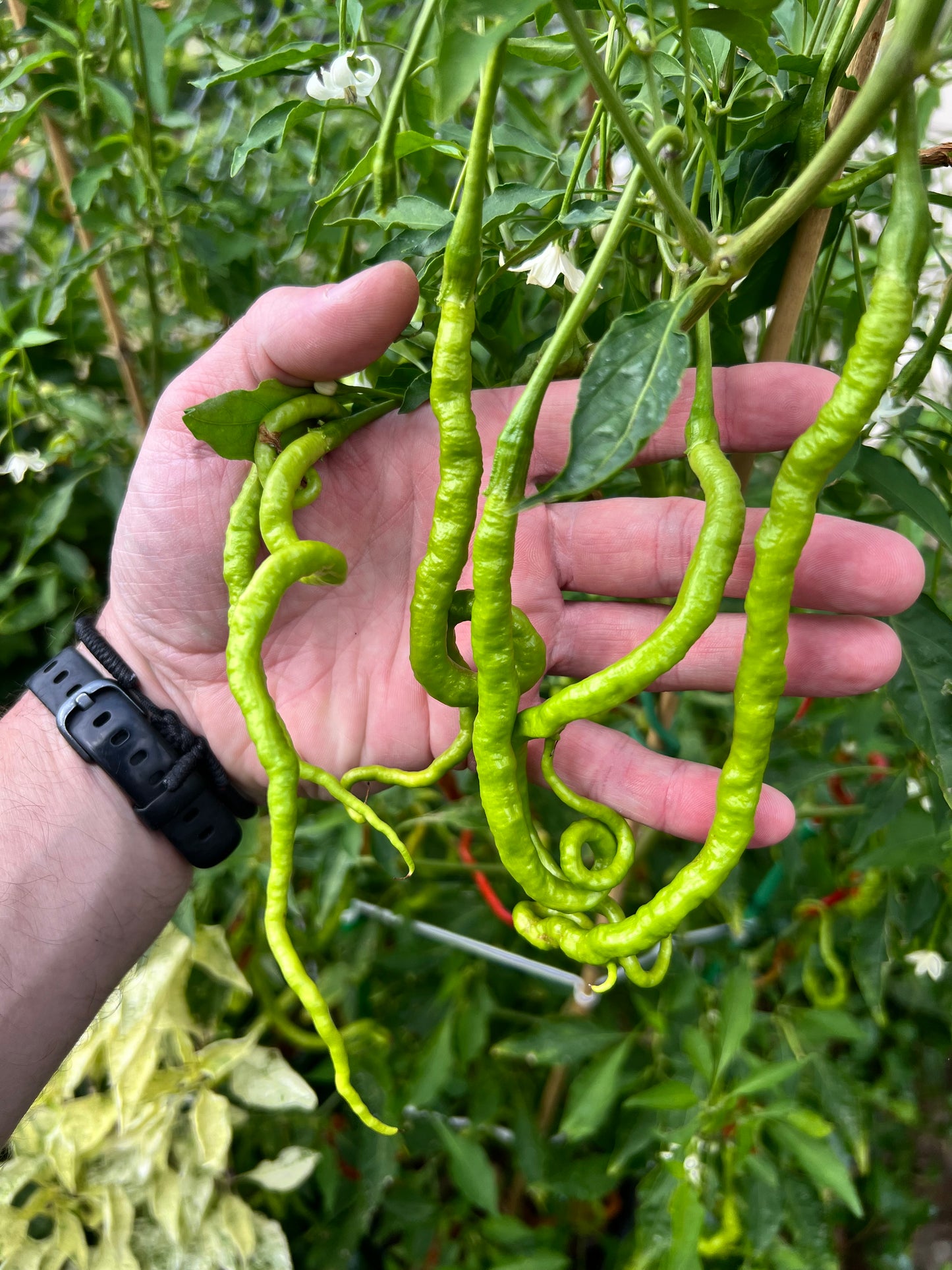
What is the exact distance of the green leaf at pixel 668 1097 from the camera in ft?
2.73

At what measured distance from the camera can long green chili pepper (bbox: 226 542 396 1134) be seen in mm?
540

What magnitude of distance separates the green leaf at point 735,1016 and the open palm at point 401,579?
0.19 metres

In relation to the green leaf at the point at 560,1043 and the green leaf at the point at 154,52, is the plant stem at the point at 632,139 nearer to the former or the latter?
the green leaf at the point at 154,52

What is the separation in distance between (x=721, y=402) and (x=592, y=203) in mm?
218

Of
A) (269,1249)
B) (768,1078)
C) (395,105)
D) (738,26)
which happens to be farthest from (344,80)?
(269,1249)

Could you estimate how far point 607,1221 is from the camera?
50.5 inches

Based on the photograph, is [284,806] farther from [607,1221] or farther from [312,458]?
[607,1221]

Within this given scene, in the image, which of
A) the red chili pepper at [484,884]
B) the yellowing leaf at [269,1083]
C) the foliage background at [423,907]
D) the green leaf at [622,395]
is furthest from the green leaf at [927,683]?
the yellowing leaf at [269,1083]

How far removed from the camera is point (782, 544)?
0.46m

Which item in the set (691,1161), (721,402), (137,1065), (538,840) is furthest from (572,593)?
(137,1065)

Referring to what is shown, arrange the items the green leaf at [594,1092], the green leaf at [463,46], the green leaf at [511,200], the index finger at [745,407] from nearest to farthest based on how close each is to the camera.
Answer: the green leaf at [463,46], the green leaf at [511,200], the index finger at [745,407], the green leaf at [594,1092]

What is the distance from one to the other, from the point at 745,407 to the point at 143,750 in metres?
0.62

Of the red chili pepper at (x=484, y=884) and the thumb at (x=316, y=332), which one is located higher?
the thumb at (x=316, y=332)

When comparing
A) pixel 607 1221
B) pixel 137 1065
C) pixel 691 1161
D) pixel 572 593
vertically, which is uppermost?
pixel 572 593
